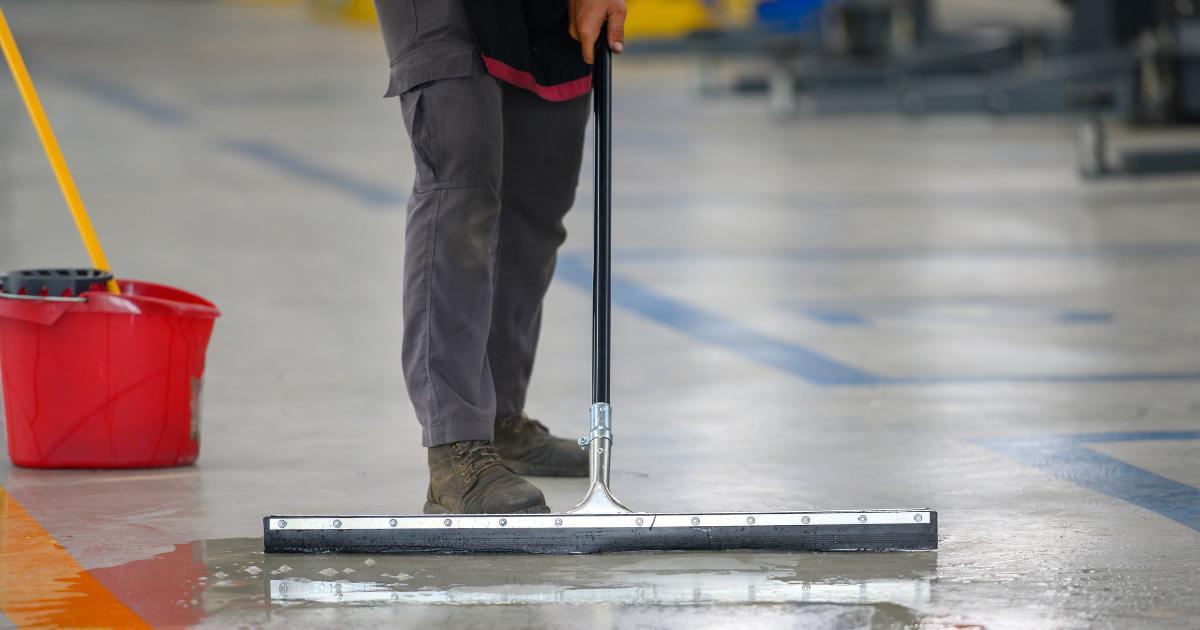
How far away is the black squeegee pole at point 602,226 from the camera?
3018mm

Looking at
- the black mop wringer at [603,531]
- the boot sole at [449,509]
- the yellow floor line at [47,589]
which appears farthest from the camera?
the boot sole at [449,509]

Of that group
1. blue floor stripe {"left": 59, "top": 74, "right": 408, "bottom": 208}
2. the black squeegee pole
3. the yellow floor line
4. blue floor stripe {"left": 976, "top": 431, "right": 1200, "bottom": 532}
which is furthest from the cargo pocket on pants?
blue floor stripe {"left": 59, "top": 74, "right": 408, "bottom": 208}

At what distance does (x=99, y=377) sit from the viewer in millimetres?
3393

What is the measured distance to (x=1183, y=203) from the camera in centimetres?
827

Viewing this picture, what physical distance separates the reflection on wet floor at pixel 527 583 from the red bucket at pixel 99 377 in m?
0.60

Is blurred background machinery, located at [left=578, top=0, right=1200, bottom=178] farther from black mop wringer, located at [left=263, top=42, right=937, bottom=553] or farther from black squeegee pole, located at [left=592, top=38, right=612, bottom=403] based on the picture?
black mop wringer, located at [left=263, top=42, right=937, bottom=553]

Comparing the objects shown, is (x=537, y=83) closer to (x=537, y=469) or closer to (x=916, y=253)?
(x=537, y=469)

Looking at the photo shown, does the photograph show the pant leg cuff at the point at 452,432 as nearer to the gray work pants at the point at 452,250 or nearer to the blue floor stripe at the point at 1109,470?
the gray work pants at the point at 452,250

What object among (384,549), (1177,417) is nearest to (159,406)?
(384,549)

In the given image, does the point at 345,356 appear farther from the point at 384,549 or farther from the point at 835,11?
the point at 835,11

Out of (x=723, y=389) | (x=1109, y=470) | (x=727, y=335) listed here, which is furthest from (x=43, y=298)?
(x=727, y=335)

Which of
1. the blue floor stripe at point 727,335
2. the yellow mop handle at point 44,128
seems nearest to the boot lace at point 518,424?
the yellow mop handle at point 44,128

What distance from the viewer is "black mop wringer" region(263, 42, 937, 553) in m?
2.79

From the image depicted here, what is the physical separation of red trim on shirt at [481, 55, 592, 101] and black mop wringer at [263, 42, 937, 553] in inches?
27.8
